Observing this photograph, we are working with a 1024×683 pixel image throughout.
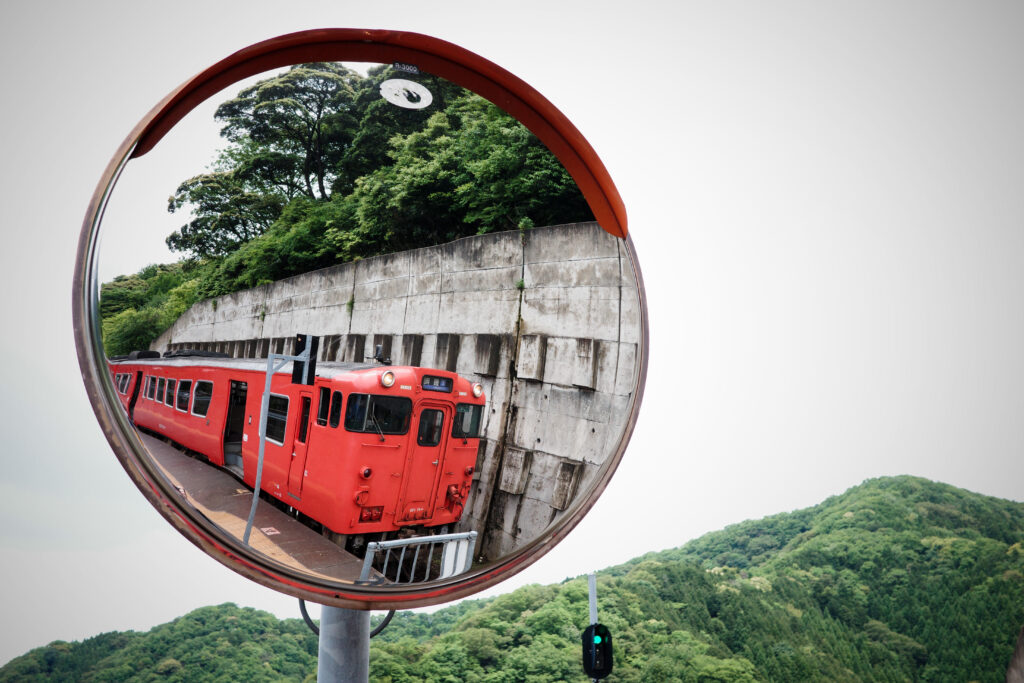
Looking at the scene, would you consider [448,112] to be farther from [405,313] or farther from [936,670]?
[936,670]

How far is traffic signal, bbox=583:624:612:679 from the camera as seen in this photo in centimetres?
460

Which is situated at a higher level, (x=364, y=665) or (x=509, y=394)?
(x=509, y=394)

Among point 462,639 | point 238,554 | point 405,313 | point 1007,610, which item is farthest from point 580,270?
point 1007,610

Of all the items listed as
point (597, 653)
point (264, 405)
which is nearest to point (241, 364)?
point (264, 405)

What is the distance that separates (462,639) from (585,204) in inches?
1116

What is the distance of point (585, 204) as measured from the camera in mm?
2904

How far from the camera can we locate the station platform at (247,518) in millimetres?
2172

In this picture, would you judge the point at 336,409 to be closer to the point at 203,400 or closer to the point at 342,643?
the point at 203,400

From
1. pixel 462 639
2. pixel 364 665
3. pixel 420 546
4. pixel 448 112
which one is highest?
pixel 448 112

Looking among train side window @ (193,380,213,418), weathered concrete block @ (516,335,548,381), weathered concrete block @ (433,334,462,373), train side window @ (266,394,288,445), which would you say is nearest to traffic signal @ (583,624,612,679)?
weathered concrete block @ (516,335,548,381)

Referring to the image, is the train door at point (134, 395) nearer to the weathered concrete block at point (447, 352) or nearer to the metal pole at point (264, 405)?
the metal pole at point (264, 405)

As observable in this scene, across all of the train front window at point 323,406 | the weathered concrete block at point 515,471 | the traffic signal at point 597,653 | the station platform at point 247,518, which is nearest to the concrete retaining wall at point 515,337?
the weathered concrete block at point 515,471

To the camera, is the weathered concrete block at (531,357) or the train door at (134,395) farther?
the weathered concrete block at (531,357)

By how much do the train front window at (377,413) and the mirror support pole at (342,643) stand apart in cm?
99
